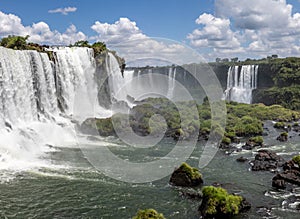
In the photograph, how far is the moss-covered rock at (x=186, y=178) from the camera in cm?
1662

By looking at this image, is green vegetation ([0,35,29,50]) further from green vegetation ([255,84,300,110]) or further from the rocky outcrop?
green vegetation ([255,84,300,110])

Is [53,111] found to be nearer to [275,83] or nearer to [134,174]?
[134,174]

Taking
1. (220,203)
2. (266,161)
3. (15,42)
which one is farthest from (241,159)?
(15,42)

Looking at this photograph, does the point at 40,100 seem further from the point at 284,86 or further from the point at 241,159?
the point at 284,86

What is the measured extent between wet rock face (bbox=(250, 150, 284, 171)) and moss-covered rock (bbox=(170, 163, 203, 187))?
4795 millimetres

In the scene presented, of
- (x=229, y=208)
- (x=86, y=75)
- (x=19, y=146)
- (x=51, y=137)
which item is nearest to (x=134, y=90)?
(x=86, y=75)

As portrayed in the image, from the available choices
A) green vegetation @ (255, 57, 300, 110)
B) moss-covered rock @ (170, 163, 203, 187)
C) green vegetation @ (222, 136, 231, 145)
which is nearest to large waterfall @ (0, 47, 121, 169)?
moss-covered rock @ (170, 163, 203, 187)

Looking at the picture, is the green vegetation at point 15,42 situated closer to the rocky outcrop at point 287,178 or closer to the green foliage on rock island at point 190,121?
the green foliage on rock island at point 190,121

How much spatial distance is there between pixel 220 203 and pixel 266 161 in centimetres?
964

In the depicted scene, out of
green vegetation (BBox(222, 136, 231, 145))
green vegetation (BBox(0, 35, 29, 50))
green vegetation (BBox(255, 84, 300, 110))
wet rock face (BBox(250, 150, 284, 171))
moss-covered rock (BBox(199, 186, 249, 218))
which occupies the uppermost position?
green vegetation (BBox(0, 35, 29, 50))

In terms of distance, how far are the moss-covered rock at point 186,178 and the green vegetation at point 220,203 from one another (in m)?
2.83

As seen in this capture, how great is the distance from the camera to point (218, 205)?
520 inches

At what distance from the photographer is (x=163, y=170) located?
1948 centimetres

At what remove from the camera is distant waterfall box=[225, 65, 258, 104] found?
5816 centimetres
